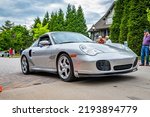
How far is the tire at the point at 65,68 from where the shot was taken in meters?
6.34

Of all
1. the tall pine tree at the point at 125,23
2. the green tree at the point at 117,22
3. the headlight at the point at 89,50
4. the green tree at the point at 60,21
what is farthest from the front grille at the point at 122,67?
the green tree at the point at 60,21

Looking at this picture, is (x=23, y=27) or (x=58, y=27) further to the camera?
(x=23, y=27)

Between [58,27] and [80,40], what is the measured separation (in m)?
59.0

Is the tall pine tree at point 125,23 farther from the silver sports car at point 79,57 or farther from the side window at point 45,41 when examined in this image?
the silver sports car at point 79,57

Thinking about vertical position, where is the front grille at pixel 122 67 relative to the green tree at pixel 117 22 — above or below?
below

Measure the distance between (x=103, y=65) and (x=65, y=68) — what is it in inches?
40.3

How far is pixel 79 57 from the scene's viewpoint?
6043mm

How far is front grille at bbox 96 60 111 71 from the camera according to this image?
589 cm

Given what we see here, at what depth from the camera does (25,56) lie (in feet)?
28.4

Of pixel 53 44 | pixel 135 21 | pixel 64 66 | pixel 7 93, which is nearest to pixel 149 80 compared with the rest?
pixel 64 66

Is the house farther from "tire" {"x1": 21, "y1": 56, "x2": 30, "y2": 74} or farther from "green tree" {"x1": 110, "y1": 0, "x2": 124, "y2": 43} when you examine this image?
"tire" {"x1": 21, "y1": 56, "x2": 30, "y2": 74}

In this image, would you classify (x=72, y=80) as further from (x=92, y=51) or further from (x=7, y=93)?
(x=7, y=93)

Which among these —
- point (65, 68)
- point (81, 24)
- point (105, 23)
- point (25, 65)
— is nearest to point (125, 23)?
point (25, 65)

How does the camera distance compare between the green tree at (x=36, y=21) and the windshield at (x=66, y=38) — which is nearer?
the windshield at (x=66, y=38)
